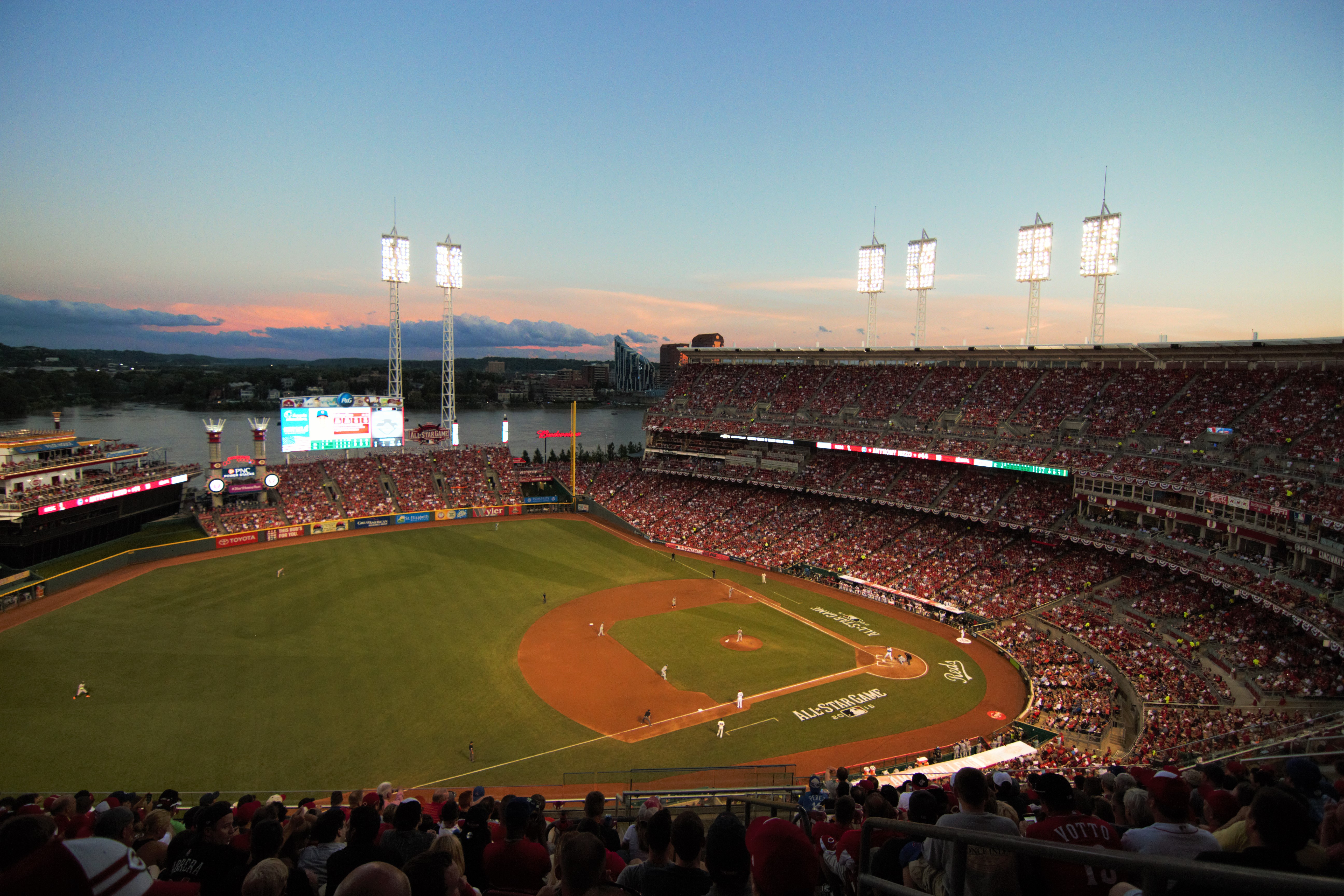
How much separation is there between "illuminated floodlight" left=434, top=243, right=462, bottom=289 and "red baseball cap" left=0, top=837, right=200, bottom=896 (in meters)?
62.0

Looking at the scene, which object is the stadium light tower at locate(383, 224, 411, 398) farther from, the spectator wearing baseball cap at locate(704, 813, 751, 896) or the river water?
the spectator wearing baseball cap at locate(704, 813, 751, 896)

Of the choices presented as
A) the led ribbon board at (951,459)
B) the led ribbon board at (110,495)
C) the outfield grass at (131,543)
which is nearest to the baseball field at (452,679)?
the outfield grass at (131,543)

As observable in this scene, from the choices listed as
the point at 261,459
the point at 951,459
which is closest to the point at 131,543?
the point at 261,459

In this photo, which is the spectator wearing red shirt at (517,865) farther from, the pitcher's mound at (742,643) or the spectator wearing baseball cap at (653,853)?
the pitcher's mound at (742,643)

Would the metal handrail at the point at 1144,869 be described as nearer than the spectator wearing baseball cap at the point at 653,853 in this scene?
Yes

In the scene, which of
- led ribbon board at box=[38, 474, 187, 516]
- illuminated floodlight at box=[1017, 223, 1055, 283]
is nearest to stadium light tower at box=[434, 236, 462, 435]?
led ribbon board at box=[38, 474, 187, 516]

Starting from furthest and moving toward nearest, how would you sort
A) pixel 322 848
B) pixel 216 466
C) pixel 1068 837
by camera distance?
pixel 216 466 → pixel 322 848 → pixel 1068 837

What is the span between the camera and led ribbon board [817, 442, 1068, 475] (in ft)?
131

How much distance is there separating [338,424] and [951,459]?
4630cm

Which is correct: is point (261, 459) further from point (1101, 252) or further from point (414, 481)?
point (1101, 252)

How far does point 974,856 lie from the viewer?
4.27m

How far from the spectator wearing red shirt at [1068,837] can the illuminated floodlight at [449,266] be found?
63.1 m

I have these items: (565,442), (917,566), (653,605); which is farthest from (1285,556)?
(565,442)

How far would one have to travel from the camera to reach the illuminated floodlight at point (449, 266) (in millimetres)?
61656
